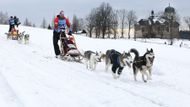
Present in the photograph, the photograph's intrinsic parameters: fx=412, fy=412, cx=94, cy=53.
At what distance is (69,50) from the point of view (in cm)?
1631

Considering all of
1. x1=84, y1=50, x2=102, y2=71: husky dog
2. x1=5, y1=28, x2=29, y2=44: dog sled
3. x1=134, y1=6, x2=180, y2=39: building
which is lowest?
x1=84, y1=50, x2=102, y2=71: husky dog

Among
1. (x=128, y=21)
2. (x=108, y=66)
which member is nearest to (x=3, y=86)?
(x=108, y=66)

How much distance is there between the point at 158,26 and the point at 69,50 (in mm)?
96990

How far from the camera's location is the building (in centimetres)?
10812

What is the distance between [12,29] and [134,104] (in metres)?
22.4

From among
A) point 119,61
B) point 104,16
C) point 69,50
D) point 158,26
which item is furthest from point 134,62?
point 158,26

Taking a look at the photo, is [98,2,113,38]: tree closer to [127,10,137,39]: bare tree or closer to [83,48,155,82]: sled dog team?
[127,10,137,39]: bare tree

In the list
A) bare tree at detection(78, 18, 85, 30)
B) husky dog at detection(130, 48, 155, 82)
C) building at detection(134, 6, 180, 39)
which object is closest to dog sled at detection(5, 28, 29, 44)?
husky dog at detection(130, 48, 155, 82)

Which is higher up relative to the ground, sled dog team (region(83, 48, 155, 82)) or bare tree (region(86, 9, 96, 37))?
bare tree (region(86, 9, 96, 37))

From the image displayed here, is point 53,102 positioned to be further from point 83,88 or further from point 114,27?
point 114,27

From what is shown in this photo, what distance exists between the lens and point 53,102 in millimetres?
→ 7559

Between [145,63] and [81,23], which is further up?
[81,23]

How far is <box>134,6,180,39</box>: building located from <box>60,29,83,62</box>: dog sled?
90.2 metres

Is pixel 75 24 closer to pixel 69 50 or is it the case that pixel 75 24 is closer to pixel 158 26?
pixel 158 26
